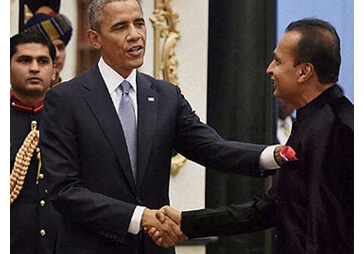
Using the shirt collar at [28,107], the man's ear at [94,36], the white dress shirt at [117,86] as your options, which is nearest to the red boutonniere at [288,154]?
the white dress shirt at [117,86]

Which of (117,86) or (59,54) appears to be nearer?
(117,86)

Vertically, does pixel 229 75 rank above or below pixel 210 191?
above

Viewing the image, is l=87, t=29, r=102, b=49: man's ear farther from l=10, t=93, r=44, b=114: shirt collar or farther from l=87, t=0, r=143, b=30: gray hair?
l=10, t=93, r=44, b=114: shirt collar

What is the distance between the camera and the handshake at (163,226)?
3043 millimetres

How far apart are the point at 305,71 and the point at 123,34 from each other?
0.56m

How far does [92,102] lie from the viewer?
121 inches

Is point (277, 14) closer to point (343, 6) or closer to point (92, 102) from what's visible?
point (343, 6)

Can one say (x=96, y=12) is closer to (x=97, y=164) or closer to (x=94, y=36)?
(x=94, y=36)

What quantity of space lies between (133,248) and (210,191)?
1337 millimetres

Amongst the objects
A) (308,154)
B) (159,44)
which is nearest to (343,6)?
(159,44)

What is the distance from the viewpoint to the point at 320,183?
274cm

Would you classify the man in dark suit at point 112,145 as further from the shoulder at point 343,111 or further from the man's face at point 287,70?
the shoulder at point 343,111

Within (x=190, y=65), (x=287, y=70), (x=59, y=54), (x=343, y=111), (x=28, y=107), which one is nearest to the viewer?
(x=343, y=111)

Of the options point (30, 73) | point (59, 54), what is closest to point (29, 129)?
point (30, 73)
